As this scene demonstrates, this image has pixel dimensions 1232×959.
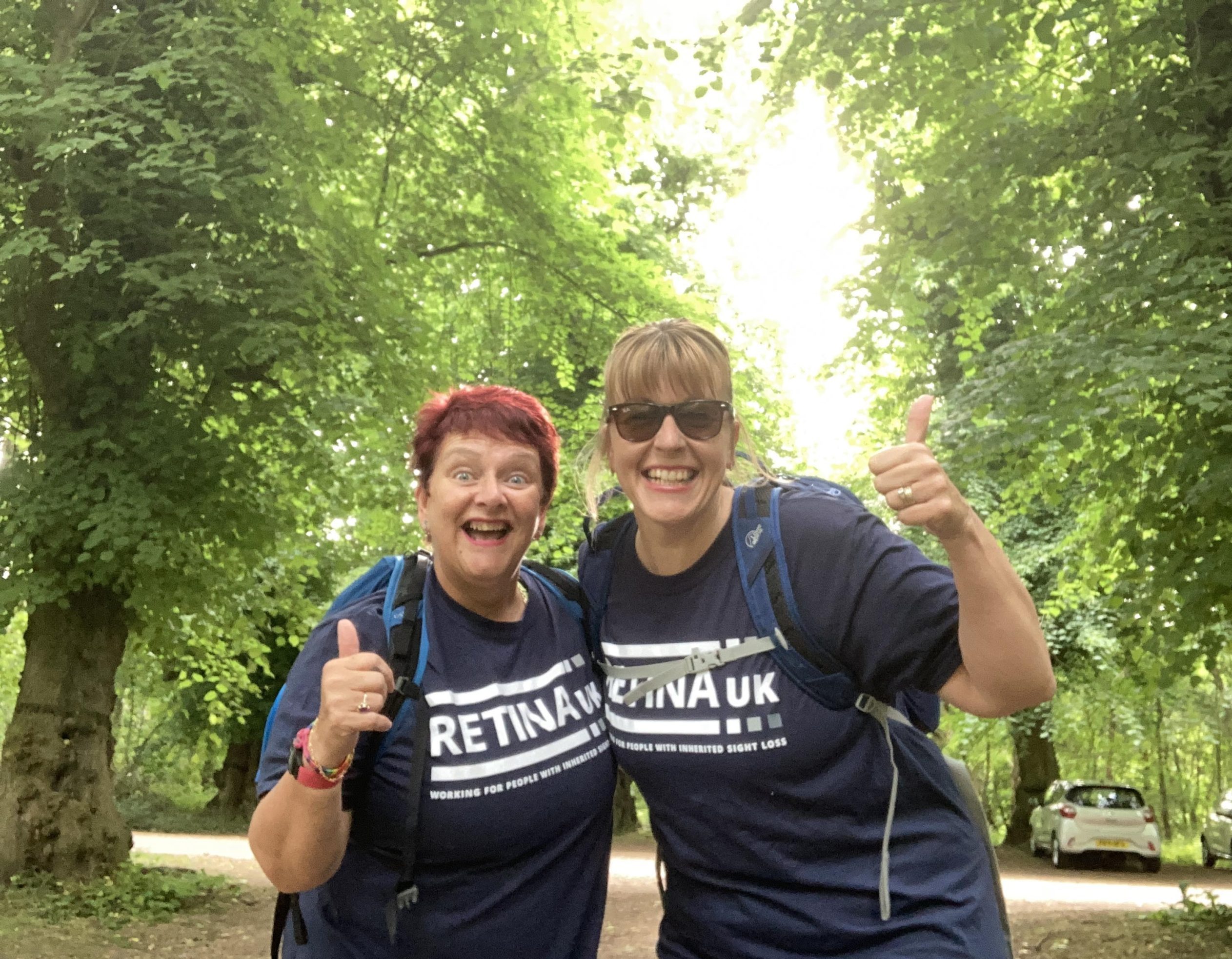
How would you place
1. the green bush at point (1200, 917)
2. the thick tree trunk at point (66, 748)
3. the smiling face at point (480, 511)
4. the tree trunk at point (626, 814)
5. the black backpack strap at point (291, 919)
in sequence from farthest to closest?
1. the tree trunk at point (626, 814)
2. the thick tree trunk at point (66, 748)
3. the green bush at point (1200, 917)
4. the smiling face at point (480, 511)
5. the black backpack strap at point (291, 919)

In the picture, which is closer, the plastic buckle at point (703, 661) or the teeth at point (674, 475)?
the plastic buckle at point (703, 661)

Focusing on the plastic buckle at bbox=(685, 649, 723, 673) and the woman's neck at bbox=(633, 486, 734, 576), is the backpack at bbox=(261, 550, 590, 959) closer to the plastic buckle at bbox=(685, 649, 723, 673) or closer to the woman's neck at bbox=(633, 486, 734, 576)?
the woman's neck at bbox=(633, 486, 734, 576)

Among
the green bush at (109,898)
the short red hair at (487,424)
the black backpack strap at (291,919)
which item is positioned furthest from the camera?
the green bush at (109,898)

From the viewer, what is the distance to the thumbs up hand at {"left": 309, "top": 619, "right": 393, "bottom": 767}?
2041mm

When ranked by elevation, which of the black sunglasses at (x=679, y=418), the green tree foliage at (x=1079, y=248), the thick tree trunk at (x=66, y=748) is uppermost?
the green tree foliage at (x=1079, y=248)

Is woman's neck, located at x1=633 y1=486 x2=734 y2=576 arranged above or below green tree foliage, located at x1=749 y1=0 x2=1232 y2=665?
below

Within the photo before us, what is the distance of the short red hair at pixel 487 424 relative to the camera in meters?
2.73

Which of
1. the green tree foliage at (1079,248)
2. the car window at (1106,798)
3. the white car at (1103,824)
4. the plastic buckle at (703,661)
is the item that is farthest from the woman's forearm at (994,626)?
the car window at (1106,798)

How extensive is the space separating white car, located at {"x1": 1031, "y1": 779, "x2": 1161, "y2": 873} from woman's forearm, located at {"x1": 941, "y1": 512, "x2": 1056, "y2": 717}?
677 inches

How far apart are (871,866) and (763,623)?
0.49 metres

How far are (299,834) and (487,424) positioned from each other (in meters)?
1.03

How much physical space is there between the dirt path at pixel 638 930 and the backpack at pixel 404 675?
6812mm

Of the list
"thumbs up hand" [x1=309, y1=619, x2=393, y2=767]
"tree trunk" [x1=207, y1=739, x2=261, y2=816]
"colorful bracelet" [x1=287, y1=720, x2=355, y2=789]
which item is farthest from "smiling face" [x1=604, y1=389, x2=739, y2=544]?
"tree trunk" [x1=207, y1=739, x2=261, y2=816]

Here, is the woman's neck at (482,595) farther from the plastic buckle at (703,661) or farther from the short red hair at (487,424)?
the plastic buckle at (703,661)
